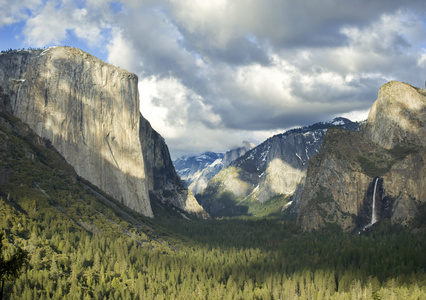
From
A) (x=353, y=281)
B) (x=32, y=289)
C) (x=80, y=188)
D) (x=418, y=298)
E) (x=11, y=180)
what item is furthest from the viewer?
(x=80, y=188)

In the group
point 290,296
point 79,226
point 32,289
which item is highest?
point 79,226

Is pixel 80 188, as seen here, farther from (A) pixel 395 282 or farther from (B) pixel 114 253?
(A) pixel 395 282

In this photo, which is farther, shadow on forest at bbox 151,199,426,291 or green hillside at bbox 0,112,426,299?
shadow on forest at bbox 151,199,426,291

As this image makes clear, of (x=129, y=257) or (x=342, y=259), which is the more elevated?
(x=129, y=257)

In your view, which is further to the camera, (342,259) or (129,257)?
(342,259)

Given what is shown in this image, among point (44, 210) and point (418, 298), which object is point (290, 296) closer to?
point (418, 298)

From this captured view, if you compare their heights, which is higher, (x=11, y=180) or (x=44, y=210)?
(x=11, y=180)

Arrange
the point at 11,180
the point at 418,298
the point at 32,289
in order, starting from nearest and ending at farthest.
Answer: the point at 32,289 < the point at 418,298 < the point at 11,180

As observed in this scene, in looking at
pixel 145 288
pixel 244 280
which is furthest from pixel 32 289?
pixel 244 280

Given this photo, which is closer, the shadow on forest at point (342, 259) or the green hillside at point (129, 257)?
the green hillside at point (129, 257)

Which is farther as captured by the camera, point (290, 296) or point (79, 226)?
point (79, 226)
